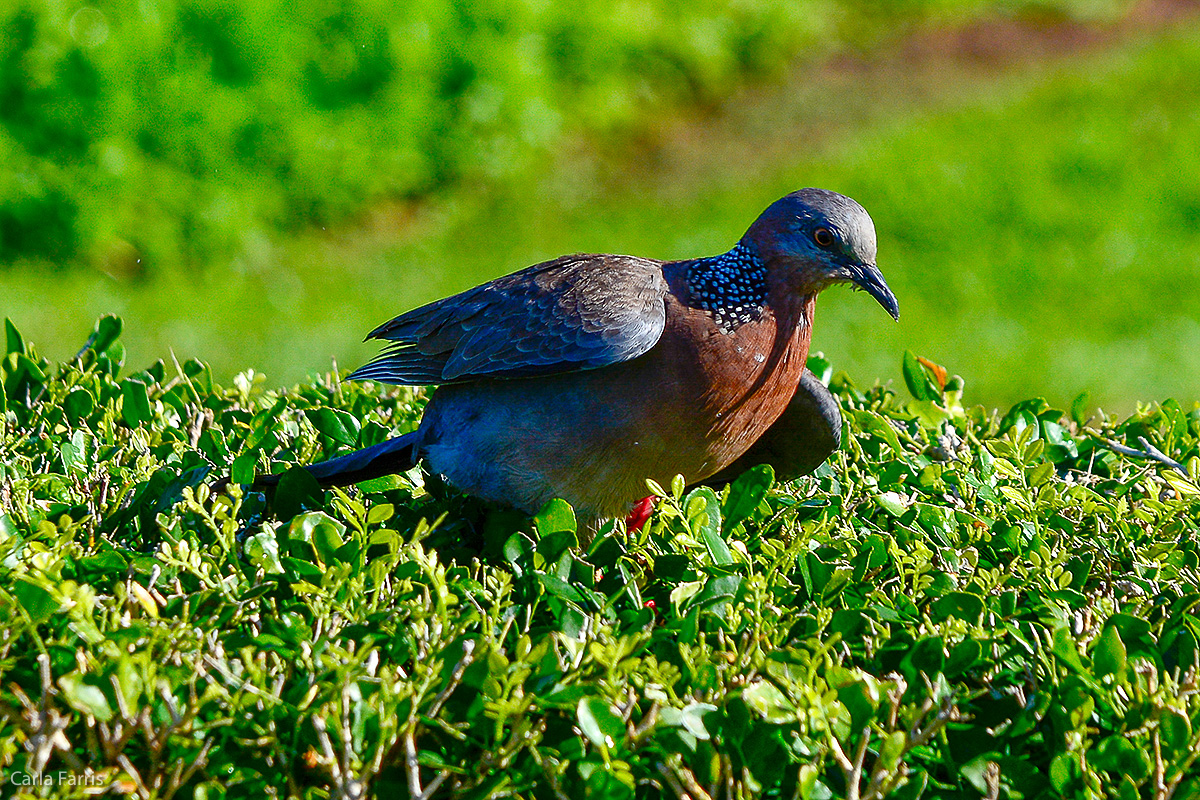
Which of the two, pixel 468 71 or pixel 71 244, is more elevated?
pixel 468 71

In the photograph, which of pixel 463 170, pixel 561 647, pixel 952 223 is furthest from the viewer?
pixel 463 170

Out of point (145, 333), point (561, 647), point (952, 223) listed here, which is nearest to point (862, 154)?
point (952, 223)

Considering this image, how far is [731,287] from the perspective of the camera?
2.96m

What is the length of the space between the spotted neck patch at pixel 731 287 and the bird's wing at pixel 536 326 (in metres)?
0.09

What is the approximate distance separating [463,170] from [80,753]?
7310mm

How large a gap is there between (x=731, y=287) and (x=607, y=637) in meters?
1.10

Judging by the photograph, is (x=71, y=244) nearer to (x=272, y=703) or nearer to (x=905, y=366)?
(x=905, y=366)

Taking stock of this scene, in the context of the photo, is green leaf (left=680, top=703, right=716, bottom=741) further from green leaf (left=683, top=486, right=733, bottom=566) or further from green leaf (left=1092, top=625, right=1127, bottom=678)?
green leaf (left=1092, top=625, right=1127, bottom=678)

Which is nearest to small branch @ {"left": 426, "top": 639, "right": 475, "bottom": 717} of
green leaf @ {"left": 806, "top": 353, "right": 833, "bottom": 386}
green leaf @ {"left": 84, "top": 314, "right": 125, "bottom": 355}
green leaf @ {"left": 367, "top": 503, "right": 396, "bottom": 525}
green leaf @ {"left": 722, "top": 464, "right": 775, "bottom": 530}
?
green leaf @ {"left": 367, "top": 503, "right": 396, "bottom": 525}

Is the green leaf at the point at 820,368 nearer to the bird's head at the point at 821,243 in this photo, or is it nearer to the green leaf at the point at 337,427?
the bird's head at the point at 821,243

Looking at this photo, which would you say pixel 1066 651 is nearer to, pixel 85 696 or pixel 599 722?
pixel 599 722

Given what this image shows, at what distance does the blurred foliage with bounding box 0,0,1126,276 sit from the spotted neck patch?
18.5 feet

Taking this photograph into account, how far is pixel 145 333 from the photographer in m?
7.14

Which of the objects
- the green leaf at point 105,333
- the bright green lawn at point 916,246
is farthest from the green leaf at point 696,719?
the bright green lawn at point 916,246
